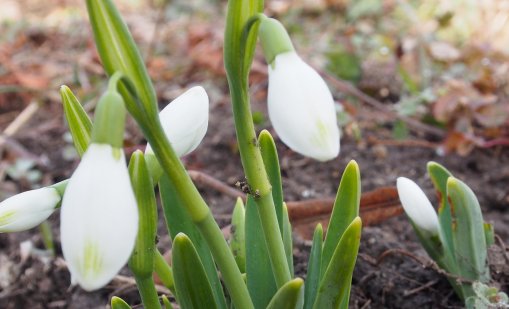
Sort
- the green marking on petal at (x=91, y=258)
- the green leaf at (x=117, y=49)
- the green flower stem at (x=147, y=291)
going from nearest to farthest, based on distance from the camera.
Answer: the green marking on petal at (x=91, y=258) → the green leaf at (x=117, y=49) → the green flower stem at (x=147, y=291)

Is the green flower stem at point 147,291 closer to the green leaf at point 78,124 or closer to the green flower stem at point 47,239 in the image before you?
the green leaf at point 78,124

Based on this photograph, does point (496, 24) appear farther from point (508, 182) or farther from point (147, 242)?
point (147, 242)

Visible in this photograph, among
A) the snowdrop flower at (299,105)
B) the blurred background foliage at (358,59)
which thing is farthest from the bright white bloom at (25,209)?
the blurred background foliage at (358,59)

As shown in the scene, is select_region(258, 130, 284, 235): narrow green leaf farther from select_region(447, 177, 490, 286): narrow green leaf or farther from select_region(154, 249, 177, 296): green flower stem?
select_region(447, 177, 490, 286): narrow green leaf

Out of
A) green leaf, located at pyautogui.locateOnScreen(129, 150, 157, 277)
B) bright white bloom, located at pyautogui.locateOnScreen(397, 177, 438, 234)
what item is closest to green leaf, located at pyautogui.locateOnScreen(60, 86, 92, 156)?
green leaf, located at pyautogui.locateOnScreen(129, 150, 157, 277)

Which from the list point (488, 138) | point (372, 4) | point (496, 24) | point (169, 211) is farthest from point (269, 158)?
point (372, 4)

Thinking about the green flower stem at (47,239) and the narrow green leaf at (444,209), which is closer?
the narrow green leaf at (444,209)
